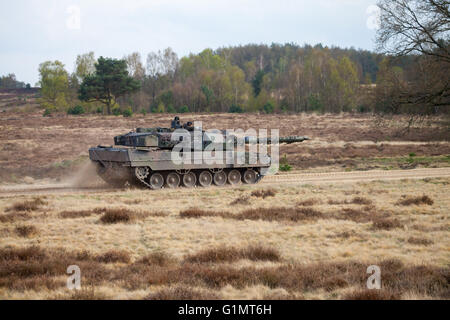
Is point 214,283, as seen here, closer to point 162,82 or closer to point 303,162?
point 303,162

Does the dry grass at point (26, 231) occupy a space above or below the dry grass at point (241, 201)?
above

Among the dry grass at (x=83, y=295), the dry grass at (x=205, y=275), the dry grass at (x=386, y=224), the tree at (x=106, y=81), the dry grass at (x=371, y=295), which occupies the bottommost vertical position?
the dry grass at (x=386, y=224)

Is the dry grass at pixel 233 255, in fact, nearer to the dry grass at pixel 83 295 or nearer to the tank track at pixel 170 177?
the dry grass at pixel 83 295

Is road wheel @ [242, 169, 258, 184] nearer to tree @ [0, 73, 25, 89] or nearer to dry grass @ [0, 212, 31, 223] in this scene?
dry grass @ [0, 212, 31, 223]

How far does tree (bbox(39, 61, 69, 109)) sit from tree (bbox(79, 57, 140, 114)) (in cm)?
1353

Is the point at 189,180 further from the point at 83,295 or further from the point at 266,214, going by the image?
the point at 83,295

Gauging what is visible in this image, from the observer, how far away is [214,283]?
7781mm

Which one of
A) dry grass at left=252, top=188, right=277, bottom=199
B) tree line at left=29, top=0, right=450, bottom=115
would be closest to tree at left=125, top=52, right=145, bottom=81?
tree line at left=29, top=0, right=450, bottom=115

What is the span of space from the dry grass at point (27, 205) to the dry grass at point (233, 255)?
7.05m

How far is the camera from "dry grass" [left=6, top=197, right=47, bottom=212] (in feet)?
47.7

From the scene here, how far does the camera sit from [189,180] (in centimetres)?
2036

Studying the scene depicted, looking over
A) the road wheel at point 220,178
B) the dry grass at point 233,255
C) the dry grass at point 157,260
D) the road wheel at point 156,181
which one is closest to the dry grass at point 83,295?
the dry grass at point 157,260

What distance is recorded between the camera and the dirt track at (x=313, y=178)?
63.7 ft

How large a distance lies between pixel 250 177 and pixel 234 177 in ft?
2.74
